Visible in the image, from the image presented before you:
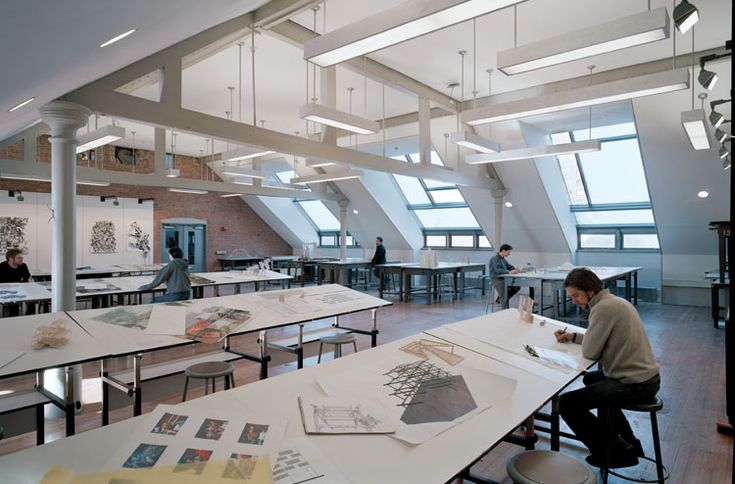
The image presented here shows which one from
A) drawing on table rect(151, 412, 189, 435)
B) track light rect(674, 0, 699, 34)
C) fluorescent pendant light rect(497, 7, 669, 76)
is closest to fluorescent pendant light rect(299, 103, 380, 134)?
fluorescent pendant light rect(497, 7, 669, 76)

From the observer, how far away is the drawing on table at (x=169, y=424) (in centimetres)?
146

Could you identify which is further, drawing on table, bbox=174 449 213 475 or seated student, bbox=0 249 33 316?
seated student, bbox=0 249 33 316

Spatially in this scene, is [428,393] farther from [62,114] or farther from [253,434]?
[62,114]

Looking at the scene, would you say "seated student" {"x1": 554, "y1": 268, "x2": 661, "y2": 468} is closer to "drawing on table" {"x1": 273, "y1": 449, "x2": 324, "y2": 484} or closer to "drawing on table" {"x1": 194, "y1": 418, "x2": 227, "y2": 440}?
"drawing on table" {"x1": 273, "y1": 449, "x2": 324, "y2": 484}

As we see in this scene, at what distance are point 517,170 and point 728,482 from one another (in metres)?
7.71

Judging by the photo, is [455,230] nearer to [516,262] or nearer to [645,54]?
[516,262]

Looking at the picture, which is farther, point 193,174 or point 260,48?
point 193,174

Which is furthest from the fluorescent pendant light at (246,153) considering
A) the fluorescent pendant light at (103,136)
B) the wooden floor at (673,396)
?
the wooden floor at (673,396)

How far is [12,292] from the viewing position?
5.63 m

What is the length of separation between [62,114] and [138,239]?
32.3 feet

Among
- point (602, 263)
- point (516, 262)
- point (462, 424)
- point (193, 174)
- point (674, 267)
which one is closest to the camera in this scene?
point (462, 424)

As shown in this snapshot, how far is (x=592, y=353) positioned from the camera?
251cm

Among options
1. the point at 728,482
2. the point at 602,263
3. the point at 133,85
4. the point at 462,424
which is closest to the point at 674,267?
the point at 602,263

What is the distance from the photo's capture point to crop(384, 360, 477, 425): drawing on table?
173 cm
